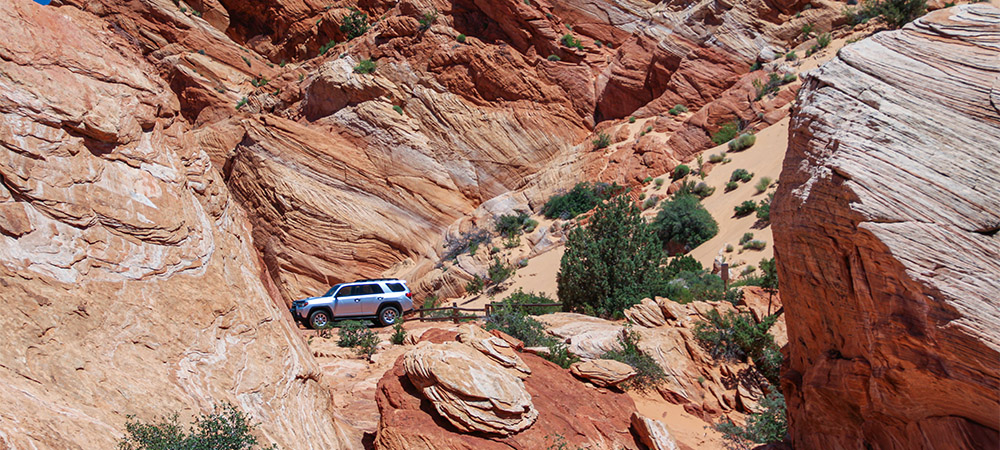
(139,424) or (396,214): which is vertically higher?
(139,424)

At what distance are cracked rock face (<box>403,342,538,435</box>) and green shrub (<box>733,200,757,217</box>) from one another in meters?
17.1

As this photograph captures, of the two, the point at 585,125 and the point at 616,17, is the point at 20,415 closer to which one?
the point at 585,125

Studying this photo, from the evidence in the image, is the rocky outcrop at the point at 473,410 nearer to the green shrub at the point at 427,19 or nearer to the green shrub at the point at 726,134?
the green shrub at the point at 726,134

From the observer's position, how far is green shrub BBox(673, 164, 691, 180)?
26969 mm

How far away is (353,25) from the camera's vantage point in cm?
3691

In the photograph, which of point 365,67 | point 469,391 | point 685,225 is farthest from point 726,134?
point 469,391

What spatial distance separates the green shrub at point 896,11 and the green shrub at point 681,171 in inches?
388

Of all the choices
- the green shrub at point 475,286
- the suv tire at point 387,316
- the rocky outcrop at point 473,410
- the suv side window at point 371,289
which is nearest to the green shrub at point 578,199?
the green shrub at point 475,286

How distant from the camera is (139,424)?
4.83m

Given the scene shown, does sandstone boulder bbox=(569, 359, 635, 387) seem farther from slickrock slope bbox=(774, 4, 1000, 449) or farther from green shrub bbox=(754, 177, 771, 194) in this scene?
green shrub bbox=(754, 177, 771, 194)

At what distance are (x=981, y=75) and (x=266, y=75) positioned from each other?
37.3 meters

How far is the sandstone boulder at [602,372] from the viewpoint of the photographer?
35.7 feet

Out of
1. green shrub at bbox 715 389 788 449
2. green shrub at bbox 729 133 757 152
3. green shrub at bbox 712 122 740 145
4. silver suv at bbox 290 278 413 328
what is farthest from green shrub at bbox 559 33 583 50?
green shrub at bbox 715 389 788 449

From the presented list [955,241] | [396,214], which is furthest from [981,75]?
[396,214]
